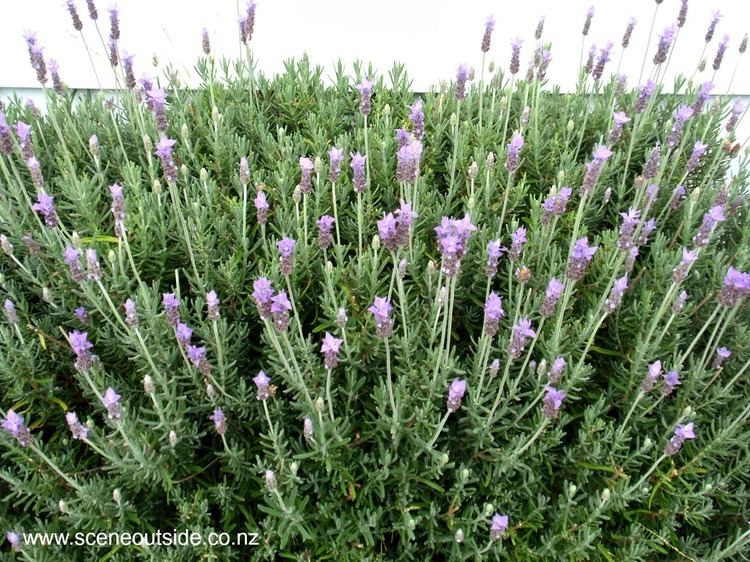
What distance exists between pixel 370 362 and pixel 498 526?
1.77 feet

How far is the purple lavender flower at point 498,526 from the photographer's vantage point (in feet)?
5.13

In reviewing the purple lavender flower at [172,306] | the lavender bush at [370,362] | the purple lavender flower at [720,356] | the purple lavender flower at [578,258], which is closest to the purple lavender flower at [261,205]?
the lavender bush at [370,362]

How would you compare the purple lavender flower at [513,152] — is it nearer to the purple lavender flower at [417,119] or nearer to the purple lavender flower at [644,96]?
the purple lavender flower at [417,119]

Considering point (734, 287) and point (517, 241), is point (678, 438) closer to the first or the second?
point (734, 287)

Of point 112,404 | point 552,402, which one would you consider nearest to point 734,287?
point 552,402

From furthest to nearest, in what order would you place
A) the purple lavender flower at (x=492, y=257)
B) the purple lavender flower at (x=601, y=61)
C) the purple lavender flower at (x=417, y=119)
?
the purple lavender flower at (x=601, y=61) → the purple lavender flower at (x=417, y=119) → the purple lavender flower at (x=492, y=257)

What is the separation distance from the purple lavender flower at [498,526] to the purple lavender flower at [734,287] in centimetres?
75

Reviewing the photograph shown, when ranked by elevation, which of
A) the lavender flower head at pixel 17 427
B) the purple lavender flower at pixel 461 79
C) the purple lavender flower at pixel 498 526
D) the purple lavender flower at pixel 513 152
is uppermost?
the purple lavender flower at pixel 461 79

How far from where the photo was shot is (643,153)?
96.7 inches

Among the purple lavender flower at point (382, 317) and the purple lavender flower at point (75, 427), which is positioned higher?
the purple lavender flower at point (382, 317)

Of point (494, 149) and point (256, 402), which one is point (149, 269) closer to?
point (256, 402)

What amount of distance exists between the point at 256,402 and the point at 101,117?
4.25ft

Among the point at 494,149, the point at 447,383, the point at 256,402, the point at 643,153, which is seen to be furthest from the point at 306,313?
the point at 643,153

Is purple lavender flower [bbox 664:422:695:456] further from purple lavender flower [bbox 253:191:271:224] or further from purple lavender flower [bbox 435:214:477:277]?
purple lavender flower [bbox 253:191:271:224]
